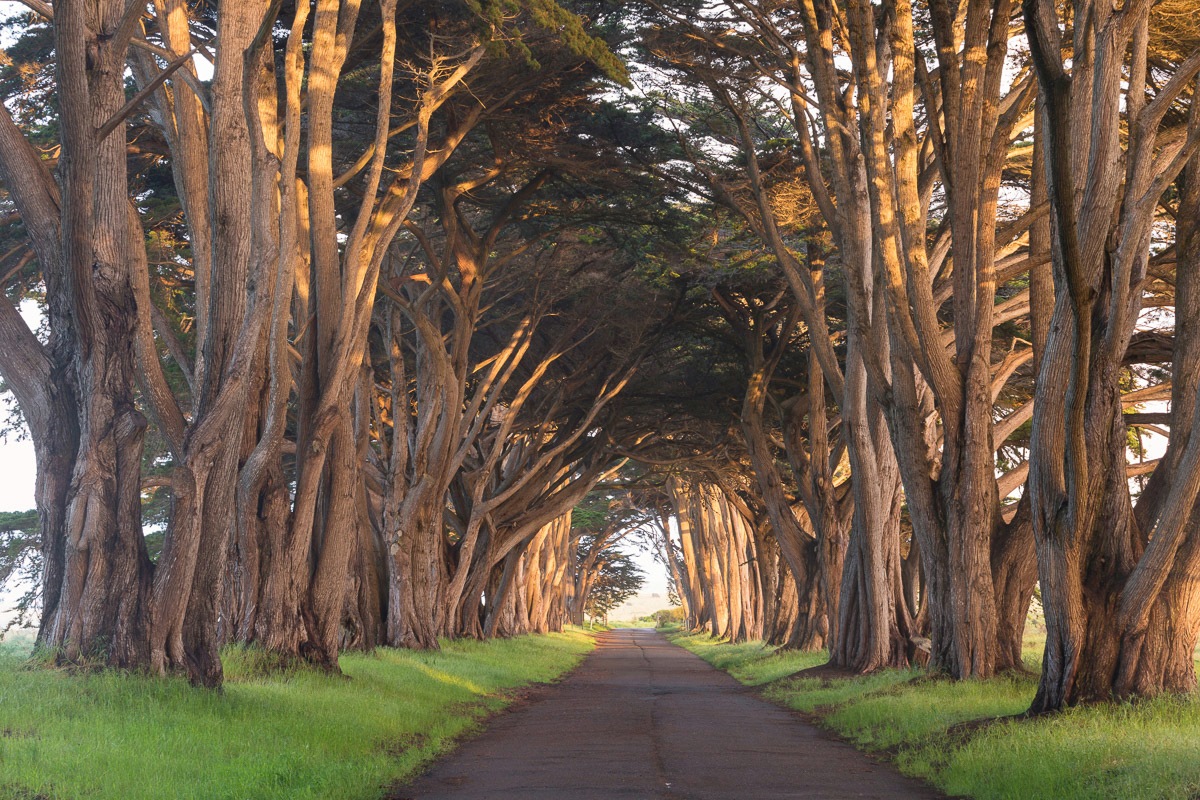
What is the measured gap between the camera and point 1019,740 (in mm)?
8672

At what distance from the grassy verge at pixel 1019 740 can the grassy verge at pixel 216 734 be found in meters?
3.77

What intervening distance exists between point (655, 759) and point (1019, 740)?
2.66m

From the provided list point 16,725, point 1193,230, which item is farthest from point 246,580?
point 1193,230

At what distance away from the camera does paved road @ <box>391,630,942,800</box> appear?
8008 mm

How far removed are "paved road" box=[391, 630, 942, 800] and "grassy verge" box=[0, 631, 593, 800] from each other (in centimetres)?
53

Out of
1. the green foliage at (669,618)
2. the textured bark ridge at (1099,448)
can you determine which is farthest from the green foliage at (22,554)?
the green foliage at (669,618)

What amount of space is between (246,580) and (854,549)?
9.35 m

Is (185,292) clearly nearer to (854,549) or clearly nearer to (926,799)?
(854,549)

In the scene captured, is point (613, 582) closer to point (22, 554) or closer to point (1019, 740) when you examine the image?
point (22, 554)

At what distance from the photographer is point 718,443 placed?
102 feet

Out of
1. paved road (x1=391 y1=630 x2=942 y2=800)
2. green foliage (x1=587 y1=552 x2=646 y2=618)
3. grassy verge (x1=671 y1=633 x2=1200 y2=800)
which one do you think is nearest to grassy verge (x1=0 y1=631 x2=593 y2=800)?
paved road (x1=391 y1=630 x2=942 y2=800)

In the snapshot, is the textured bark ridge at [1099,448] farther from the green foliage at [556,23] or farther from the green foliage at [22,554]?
the green foliage at [22,554]

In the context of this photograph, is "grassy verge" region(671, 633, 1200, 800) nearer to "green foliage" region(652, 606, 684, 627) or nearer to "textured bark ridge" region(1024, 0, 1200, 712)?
"textured bark ridge" region(1024, 0, 1200, 712)

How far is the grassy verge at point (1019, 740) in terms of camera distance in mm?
6977
